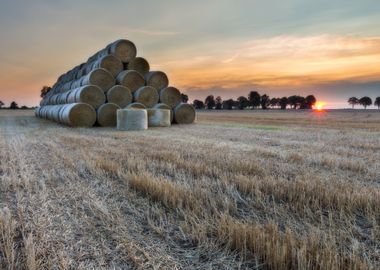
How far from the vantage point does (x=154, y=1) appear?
1229 centimetres

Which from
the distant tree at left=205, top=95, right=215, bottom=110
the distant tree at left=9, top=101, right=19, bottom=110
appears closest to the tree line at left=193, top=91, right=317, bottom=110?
the distant tree at left=205, top=95, right=215, bottom=110

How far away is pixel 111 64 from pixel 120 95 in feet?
5.22

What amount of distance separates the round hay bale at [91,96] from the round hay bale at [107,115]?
1.16 feet

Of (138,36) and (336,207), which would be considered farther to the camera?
(138,36)

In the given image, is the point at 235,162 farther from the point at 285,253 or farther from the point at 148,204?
the point at 285,253

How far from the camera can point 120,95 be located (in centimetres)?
1425

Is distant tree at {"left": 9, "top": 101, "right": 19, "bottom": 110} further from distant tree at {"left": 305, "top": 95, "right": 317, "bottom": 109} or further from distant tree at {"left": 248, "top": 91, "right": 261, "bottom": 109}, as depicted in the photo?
distant tree at {"left": 305, "top": 95, "right": 317, "bottom": 109}

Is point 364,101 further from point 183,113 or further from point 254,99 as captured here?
point 183,113

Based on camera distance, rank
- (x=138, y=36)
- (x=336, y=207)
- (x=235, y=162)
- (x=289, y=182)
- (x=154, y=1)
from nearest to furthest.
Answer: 1. (x=336, y=207)
2. (x=289, y=182)
3. (x=235, y=162)
4. (x=154, y=1)
5. (x=138, y=36)

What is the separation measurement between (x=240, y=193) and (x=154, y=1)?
10.7 metres

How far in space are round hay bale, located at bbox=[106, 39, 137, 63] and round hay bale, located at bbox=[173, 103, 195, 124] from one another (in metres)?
3.18

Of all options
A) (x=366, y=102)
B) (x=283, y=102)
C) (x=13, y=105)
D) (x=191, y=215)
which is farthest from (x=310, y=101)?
(x=191, y=215)

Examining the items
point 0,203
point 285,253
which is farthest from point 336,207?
point 0,203

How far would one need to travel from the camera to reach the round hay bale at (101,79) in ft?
46.0
